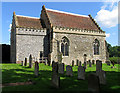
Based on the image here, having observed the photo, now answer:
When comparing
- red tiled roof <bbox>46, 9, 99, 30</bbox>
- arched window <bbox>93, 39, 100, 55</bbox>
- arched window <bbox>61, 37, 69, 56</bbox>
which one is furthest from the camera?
arched window <bbox>93, 39, 100, 55</bbox>

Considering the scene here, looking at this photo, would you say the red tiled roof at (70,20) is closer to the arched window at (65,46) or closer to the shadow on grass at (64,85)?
the arched window at (65,46)

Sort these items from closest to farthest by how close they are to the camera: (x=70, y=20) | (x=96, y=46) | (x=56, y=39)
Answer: (x=56, y=39) < (x=96, y=46) < (x=70, y=20)

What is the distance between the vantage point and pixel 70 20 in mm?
19953

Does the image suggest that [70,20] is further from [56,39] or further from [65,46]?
[56,39]

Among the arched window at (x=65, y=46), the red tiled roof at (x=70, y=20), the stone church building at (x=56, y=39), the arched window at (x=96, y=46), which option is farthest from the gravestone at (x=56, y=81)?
the arched window at (x=96, y=46)

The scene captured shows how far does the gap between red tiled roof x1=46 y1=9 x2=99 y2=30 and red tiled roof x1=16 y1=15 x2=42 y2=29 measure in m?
2.42

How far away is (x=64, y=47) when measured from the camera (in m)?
17.1

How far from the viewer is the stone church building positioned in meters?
16.0

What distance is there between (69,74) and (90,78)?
134 inches

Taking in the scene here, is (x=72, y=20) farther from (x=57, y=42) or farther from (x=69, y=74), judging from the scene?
(x=69, y=74)

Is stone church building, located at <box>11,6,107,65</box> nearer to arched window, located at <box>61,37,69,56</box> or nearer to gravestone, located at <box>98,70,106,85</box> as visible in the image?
arched window, located at <box>61,37,69,56</box>

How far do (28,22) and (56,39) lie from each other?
19.3ft

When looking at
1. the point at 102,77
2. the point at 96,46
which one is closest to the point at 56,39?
the point at 96,46

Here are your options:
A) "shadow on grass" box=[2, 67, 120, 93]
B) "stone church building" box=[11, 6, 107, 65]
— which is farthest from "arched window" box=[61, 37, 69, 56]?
"shadow on grass" box=[2, 67, 120, 93]
